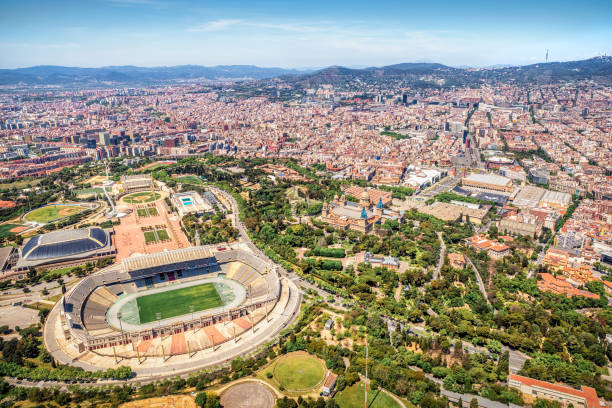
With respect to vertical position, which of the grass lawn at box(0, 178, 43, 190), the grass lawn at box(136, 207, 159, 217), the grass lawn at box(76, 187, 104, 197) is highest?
the grass lawn at box(0, 178, 43, 190)

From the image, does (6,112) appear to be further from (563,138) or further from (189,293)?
(563,138)

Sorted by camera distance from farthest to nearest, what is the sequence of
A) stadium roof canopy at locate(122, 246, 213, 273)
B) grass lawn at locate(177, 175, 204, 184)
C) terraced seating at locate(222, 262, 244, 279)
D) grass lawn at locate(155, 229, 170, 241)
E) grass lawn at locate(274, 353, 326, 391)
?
grass lawn at locate(177, 175, 204, 184) → grass lawn at locate(155, 229, 170, 241) → terraced seating at locate(222, 262, 244, 279) → stadium roof canopy at locate(122, 246, 213, 273) → grass lawn at locate(274, 353, 326, 391)

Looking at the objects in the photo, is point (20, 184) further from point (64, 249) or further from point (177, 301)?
point (177, 301)

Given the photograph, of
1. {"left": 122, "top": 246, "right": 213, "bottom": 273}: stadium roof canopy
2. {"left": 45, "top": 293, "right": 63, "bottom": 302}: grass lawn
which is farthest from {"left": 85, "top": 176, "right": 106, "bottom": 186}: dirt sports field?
{"left": 45, "top": 293, "right": 63, "bottom": 302}: grass lawn

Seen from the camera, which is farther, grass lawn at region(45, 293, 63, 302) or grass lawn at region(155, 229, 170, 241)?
grass lawn at region(155, 229, 170, 241)

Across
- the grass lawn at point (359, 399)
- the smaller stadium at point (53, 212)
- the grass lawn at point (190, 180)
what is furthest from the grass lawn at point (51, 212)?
the grass lawn at point (359, 399)

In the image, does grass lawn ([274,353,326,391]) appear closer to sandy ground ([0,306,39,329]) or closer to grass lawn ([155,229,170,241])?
sandy ground ([0,306,39,329])
